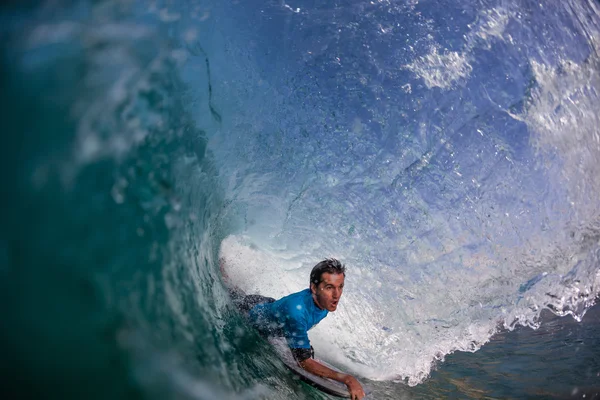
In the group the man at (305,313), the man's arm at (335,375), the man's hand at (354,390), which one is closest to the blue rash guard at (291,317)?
the man at (305,313)

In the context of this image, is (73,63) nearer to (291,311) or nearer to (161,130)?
(161,130)

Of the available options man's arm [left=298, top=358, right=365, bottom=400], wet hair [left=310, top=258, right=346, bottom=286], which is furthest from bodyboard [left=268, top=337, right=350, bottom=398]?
wet hair [left=310, top=258, right=346, bottom=286]

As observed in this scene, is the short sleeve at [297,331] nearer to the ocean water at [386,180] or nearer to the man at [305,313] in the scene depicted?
the man at [305,313]

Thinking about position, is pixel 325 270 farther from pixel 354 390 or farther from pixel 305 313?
pixel 354 390

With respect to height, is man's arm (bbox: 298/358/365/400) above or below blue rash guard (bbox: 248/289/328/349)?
below

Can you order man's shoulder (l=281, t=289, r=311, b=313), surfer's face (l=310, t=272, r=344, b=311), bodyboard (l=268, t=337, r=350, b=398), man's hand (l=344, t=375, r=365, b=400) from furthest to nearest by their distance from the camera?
surfer's face (l=310, t=272, r=344, b=311)
man's shoulder (l=281, t=289, r=311, b=313)
bodyboard (l=268, t=337, r=350, b=398)
man's hand (l=344, t=375, r=365, b=400)

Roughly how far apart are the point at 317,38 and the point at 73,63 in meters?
3.52

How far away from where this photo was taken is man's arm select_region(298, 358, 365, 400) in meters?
2.83

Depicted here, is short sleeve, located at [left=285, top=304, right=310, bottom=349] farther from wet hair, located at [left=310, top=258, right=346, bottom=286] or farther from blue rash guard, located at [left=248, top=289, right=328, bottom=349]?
wet hair, located at [left=310, top=258, right=346, bottom=286]

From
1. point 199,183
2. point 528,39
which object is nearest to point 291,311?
point 199,183

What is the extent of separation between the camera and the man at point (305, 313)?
3.08 metres

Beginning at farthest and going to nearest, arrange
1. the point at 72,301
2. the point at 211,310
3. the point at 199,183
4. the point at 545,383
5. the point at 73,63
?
the point at 545,383 → the point at 199,183 → the point at 211,310 → the point at 73,63 → the point at 72,301

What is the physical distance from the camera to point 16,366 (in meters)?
1.36

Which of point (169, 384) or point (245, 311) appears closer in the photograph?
point (169, 384)
